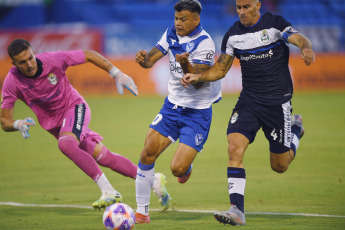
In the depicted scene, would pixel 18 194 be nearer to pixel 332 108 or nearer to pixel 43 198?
pixel 43 198

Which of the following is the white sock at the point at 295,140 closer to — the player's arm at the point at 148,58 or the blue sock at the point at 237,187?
the blue sock at the point at 237,187

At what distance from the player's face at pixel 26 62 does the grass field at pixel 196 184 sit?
182cm

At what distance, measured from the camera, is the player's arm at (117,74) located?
315 inches

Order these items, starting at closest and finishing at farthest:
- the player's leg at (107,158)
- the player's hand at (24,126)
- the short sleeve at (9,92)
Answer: the player's hand at (24,126) → the short sleeve at (9,92) → the player's leg at (107,158)

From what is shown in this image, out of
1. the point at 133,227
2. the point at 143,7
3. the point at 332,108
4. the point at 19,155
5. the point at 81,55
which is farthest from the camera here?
the point at 143,7

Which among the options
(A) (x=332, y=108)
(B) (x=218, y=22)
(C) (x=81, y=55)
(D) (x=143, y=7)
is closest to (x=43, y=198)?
(C) (x=81, y=55)

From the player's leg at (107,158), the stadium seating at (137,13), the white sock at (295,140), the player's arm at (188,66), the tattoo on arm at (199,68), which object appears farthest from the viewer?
the stadium seating at (137,13)

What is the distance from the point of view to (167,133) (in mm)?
7668

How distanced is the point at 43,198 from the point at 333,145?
23.8 feet

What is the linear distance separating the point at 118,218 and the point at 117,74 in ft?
6.84

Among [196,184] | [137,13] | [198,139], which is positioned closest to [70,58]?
[198,139]

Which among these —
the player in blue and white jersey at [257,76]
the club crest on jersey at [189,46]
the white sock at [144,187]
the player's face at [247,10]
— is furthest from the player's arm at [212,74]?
the white sock at [144,187]

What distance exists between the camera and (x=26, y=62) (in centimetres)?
825

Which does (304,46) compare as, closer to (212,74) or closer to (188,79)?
(212,74)
